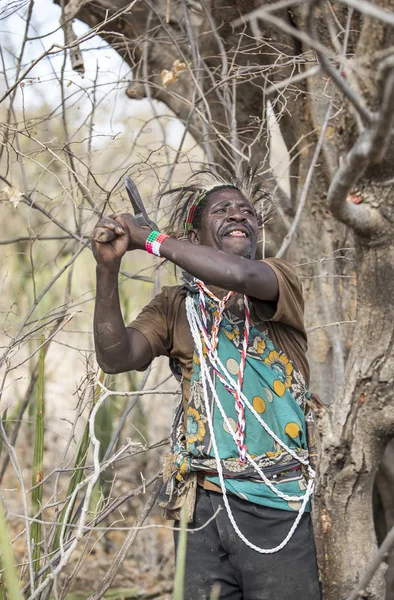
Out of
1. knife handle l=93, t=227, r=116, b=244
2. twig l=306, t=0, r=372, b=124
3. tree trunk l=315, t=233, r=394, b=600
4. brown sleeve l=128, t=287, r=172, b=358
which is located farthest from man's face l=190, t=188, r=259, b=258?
twig l=306, t=0, r=372, b=124

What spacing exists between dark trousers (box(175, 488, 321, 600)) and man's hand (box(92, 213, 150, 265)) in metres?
0.80

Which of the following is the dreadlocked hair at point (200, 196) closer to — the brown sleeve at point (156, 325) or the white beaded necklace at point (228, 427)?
the brown sleeve at point (156, 325)

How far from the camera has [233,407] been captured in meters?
2.38

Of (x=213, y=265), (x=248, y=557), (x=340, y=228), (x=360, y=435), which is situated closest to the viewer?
(x=360, y=435)

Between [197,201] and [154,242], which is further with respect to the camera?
[197,201]

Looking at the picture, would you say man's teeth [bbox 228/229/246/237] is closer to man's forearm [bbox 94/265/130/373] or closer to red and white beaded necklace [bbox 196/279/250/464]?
red and white beaded necklace [bbox 196/279/250/464]

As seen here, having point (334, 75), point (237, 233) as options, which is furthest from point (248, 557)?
point (334, 75)

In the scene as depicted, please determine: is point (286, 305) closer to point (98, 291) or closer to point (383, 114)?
point (98, 291)

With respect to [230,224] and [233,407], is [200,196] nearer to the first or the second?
[230,224]

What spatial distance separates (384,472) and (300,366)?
5.36 feet

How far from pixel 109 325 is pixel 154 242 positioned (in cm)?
34

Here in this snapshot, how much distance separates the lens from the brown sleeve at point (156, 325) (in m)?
2.51

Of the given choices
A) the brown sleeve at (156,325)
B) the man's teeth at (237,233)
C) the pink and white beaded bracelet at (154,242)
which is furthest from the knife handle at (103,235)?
the man's teeth at (237,233)

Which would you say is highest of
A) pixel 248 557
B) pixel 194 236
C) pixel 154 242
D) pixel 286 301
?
pixel 194 236
